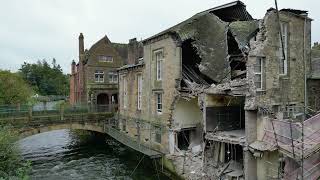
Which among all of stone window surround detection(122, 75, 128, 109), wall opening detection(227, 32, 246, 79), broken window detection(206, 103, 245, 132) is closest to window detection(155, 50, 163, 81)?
wall opening detection(227, 32, 246, 79)

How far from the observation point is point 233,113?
21672 mm

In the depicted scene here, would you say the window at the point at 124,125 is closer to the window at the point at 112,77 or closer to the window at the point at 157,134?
the window at the point at 157,134

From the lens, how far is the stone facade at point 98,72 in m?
43.7

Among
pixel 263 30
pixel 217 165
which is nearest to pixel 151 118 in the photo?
pixel 217 165

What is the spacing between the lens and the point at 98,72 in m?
44.3

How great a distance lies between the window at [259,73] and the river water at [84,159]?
30.8 feet

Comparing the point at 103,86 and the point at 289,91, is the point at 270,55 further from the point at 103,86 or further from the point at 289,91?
the point at 103,86

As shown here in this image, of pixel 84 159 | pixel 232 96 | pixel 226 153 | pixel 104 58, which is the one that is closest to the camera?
pixel 226 153

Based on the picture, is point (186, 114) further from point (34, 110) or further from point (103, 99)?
point (103, 99)

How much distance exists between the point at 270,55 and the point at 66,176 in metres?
16.4

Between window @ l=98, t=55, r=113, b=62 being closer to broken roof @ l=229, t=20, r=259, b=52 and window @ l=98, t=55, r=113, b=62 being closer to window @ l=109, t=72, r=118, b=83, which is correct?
window @ l=109, t=72, r=118, b=83

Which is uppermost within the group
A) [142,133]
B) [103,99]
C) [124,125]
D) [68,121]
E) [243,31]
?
[243,31]

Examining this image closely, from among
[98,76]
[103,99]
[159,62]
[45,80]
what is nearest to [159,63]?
[159,62]

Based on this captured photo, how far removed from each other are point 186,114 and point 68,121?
12957mm
